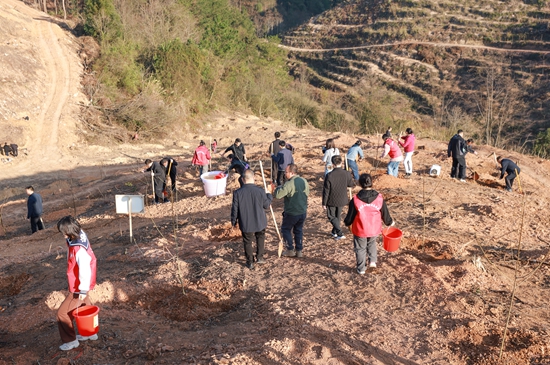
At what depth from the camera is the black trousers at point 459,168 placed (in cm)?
1179

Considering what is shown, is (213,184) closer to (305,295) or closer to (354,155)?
(354,155)

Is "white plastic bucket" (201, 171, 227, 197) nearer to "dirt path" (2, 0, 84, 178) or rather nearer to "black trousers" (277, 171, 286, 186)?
"black trousers" (277, 171, 286, 186)

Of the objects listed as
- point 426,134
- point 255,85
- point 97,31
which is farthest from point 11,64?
point 426,134

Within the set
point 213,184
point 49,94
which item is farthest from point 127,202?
point 49,94

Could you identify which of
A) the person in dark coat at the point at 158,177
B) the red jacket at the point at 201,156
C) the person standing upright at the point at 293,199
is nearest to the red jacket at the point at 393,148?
the red jacket at the point at 201,156

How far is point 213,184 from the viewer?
9922 millimetres

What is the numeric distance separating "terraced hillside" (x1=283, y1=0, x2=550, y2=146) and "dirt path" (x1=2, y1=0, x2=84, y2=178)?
2876cm

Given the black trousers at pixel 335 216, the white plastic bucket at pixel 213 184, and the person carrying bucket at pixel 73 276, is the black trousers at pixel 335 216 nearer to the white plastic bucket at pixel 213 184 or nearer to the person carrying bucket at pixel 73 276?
the white plastic bucket at pixel 213 184

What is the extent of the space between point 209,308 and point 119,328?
3.60 feet

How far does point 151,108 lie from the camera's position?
2291cm

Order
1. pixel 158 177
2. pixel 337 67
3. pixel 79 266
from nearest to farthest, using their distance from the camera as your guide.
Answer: pixel 79 266 < pixel 158 177 < pixel 337 67

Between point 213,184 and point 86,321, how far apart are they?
5.88 metres

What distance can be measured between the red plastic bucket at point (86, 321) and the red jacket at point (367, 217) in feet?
10.1

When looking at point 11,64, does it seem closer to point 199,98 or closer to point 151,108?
point 151,108
